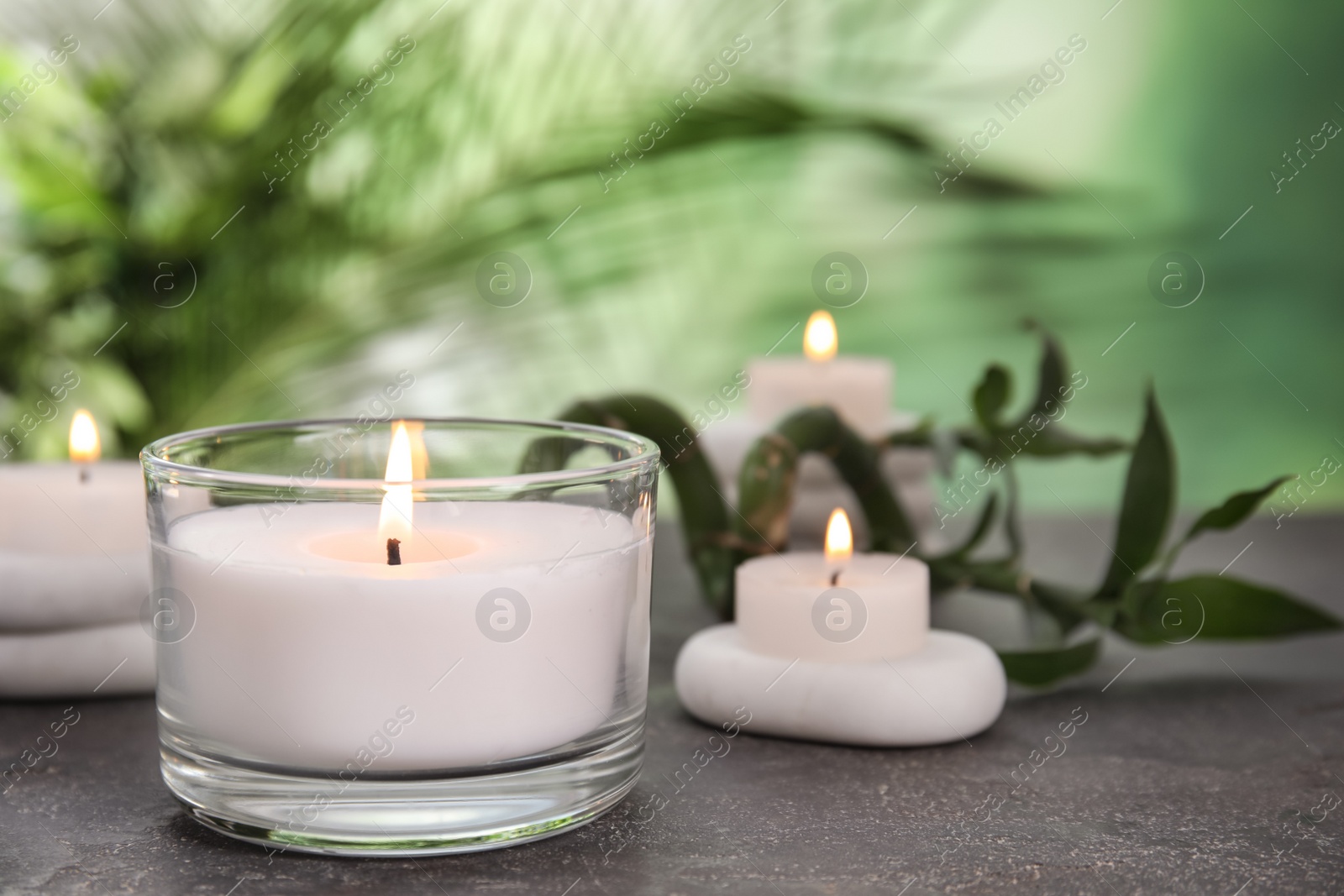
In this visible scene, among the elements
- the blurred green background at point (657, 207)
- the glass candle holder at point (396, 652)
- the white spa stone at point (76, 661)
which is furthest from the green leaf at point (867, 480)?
the blurred green background at point (657, 207)

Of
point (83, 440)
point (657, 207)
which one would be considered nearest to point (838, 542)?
point (83, 440)

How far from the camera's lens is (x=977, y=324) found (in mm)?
1806

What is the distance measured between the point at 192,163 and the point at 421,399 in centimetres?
50

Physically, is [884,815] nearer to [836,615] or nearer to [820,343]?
[836,615]

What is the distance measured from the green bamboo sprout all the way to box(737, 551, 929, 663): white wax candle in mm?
65

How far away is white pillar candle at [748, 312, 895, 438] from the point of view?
0.85 meters

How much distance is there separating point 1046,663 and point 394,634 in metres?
0.34

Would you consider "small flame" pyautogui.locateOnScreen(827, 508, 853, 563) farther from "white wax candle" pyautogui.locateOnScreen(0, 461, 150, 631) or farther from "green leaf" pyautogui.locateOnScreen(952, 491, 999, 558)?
"white wax candle" pyautogui.locateOnScreen(0, 461, 150, 631)

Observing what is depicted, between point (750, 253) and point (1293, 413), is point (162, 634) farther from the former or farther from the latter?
point (1293, 413)

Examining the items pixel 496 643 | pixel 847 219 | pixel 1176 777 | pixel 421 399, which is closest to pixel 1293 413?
pixel 847 219

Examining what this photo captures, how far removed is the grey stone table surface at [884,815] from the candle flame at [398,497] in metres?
0.11

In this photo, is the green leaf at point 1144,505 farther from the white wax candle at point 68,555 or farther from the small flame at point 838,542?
→ the white wax candle at point 68,555

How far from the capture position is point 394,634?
0.44 metres

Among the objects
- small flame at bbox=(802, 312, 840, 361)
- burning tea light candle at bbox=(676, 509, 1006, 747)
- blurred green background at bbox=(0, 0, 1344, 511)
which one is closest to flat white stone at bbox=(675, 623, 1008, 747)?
burning tea light candle at bbox=(676, 509, 1006, 747)
